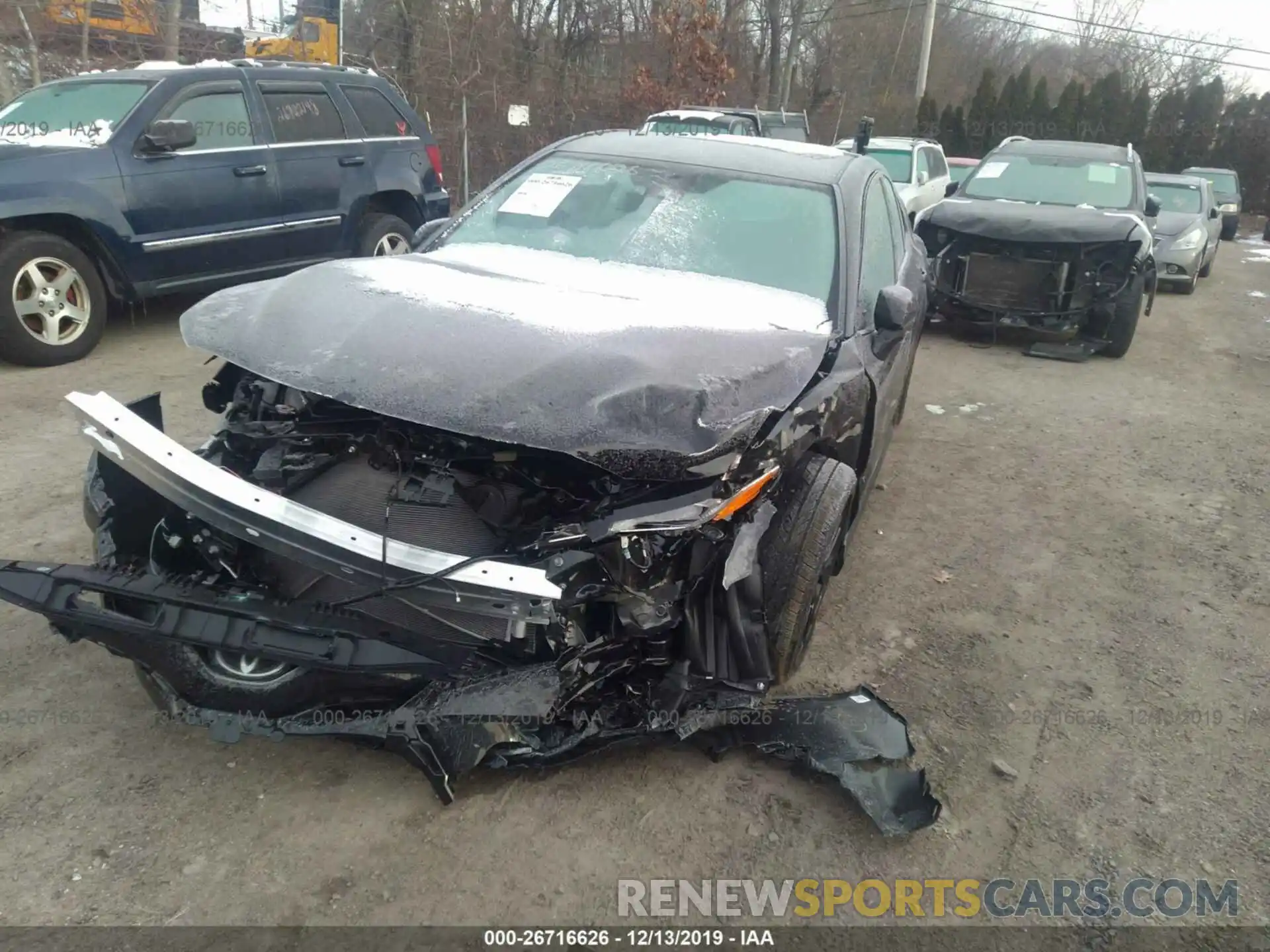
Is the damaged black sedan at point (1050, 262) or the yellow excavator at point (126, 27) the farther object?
the yellow excavator at point (126, 27)

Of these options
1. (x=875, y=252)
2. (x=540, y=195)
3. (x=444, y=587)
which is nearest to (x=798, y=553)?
(x=444, y=587)

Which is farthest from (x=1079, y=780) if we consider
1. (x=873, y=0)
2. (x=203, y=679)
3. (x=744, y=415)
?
(x=873, y=0)

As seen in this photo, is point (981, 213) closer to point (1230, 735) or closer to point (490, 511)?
point (1230, 735)

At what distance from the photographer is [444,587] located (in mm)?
2131

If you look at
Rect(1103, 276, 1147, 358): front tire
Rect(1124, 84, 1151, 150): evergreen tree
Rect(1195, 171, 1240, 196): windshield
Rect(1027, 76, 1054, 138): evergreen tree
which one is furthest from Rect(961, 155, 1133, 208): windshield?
Rect(1124, 84, 1151, 150): evergreen tree

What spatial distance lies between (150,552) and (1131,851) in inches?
117

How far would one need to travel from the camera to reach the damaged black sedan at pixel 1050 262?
7.45 m

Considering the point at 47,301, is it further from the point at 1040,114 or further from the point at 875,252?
the point at 1040,114

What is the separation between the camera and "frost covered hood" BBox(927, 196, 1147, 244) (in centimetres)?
730

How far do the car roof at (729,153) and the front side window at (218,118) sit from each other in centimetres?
351

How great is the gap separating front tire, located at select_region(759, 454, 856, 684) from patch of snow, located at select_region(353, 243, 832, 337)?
20.5 inches

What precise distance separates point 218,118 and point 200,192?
665 mm

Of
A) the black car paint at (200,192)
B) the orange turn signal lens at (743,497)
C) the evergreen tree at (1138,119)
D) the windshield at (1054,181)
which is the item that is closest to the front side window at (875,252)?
the orange turn signal lens at (743,497)

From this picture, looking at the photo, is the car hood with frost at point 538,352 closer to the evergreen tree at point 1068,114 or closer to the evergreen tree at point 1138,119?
the evergreen tree at point 1068,114
